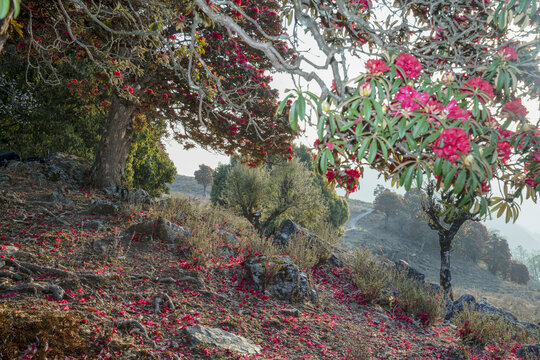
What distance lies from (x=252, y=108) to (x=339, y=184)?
6237 mm

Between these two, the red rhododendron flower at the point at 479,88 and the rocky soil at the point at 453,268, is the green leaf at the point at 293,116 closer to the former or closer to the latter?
the red rhododendron flower at the point at 479,88

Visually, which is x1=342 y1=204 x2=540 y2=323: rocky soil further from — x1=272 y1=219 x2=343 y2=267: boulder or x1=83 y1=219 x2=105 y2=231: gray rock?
x1=83 y1=219 x2=105 y2=231: gray rock

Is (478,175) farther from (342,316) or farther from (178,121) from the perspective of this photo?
(178,121)

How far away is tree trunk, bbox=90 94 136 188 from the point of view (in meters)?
8.80

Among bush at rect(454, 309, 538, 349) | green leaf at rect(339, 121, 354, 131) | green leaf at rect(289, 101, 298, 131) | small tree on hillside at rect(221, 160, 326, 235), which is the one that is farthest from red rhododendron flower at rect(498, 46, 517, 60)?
small tree on hillside at rect(221, 160, 326, 235)

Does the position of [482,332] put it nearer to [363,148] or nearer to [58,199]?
[363,148]

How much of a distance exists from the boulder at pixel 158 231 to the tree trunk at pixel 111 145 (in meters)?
3.05

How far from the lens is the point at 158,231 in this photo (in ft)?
21.9

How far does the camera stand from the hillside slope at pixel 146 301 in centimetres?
295

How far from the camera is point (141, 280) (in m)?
4.76

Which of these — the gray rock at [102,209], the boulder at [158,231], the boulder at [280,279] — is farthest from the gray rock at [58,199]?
the boulder at [280,279]

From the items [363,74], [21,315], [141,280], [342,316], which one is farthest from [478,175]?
[342,316]

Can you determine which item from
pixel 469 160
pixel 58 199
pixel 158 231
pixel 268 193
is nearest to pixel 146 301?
pixel 158 231

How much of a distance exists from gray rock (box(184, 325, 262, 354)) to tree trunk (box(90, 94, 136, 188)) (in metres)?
6.73
